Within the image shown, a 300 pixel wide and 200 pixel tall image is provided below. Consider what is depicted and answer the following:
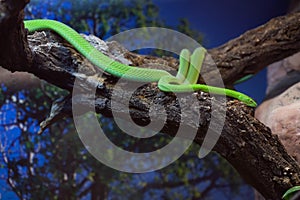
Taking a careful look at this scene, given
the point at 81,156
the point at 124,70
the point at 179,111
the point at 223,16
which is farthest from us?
the point at 223,16

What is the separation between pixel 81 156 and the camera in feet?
10.0

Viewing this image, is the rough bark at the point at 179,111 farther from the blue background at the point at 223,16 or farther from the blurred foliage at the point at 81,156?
the blue background at the point at 223,16

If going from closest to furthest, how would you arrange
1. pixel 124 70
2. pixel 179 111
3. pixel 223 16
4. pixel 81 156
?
pixel 179 111, pixel 124 70, pixel 81 156, pixel 223 16

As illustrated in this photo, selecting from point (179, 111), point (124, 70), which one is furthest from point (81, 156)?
point (179, 111)

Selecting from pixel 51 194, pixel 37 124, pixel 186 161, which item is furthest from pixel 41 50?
pixel 186 161

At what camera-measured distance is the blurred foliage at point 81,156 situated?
2883 mm

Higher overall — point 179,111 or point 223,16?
point 223,16

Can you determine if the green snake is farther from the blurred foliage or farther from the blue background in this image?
the blue background

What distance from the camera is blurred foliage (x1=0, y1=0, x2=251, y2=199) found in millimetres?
2883

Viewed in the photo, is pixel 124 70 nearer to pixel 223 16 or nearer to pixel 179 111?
pixel 179 111

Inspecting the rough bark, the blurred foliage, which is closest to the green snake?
the rough bark

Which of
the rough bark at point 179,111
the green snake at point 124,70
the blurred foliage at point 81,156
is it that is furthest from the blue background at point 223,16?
the rough bark at point 179,111

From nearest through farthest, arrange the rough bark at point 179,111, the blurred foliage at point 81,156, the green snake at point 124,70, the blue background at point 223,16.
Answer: the rough bark at point 179,111, the green snake at point 124,70, the blurred foliage at point 81,156, the blue background at point 223,16

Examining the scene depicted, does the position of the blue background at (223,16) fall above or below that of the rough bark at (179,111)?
above
